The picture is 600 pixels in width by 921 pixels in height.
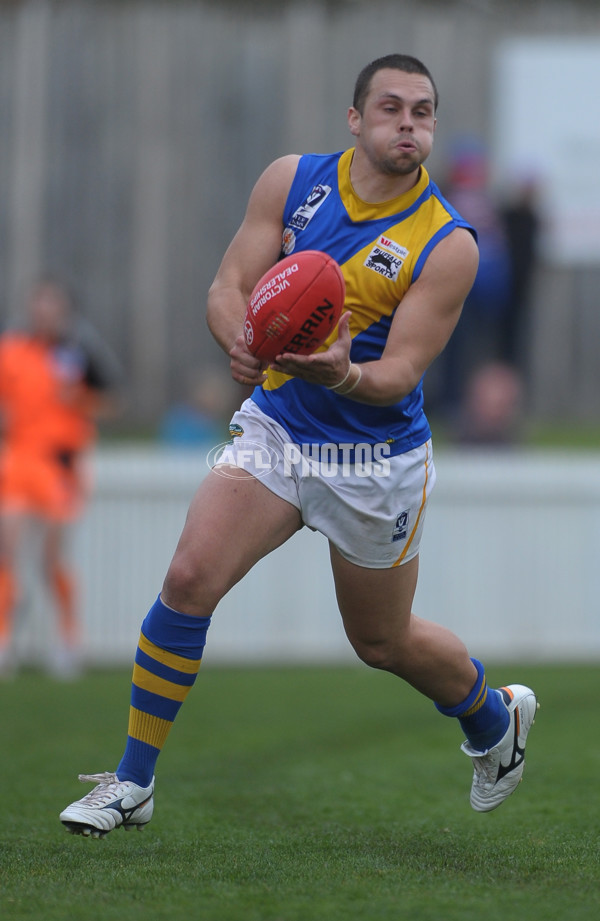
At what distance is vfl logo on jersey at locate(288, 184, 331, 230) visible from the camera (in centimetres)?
414

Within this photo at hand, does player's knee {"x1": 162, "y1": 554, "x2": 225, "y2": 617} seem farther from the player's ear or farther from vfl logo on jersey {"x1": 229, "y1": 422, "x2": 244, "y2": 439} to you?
A: the player's ear

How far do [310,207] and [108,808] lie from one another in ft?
6.07

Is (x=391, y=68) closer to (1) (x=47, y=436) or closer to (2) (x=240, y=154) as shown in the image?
(1) (x=47, y=436)

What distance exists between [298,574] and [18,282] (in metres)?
3.89

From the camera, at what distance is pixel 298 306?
3672 millimetres

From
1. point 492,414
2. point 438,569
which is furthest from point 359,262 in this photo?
point 492,414

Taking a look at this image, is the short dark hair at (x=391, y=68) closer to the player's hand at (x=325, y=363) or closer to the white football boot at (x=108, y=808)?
the player's hand at (x=325, y=363)

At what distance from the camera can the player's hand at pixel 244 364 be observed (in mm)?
3820

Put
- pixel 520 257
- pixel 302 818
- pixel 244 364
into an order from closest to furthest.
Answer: pixel 244 364, pixel 302 818, pixel 520 257

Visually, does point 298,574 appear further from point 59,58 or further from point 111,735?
point 59,58

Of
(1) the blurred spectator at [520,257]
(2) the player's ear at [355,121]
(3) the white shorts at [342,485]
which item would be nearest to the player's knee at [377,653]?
(3) the white shorts at [342,485]

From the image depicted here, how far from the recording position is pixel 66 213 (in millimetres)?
11539

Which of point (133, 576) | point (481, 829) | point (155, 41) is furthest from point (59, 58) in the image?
point (481, 829)

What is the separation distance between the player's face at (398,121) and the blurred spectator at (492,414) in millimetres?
5797
